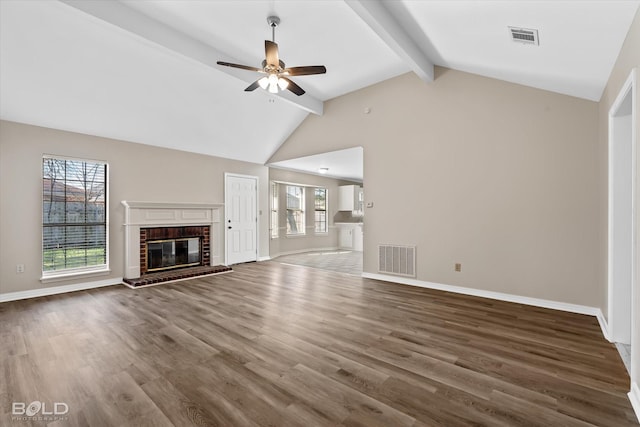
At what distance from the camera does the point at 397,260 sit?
5238 mm

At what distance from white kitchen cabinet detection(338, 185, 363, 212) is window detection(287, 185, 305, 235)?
172cm

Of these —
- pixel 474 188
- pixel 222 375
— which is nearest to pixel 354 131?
pixel 474 188

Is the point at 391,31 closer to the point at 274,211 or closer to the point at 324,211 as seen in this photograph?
the point at 274,211

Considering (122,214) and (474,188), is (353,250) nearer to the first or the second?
(474,188)

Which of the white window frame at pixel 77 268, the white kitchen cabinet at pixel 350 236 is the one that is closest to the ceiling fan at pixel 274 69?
the white window frame at pixel 77 268

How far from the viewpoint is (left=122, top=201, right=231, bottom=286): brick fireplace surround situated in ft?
17.5

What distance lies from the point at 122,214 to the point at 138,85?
92.4 inches

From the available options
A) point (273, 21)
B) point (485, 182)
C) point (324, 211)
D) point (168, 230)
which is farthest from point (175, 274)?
point (485, 182)

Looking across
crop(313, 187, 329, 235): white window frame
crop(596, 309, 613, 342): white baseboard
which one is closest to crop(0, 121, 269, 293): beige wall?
crop(313, 187, 329, 235): white window frame

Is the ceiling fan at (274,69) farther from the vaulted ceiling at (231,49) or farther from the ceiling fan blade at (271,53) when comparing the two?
the vaulted ceiling at (231,49)

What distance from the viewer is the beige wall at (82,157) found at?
423 centimetres

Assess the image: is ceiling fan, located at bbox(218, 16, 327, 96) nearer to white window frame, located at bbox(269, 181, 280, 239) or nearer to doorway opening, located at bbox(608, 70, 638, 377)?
doorway opening, located at bbox(608, 70, 638, 377)

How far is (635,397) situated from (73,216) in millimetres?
6939

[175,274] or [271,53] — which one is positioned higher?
[271,53]
